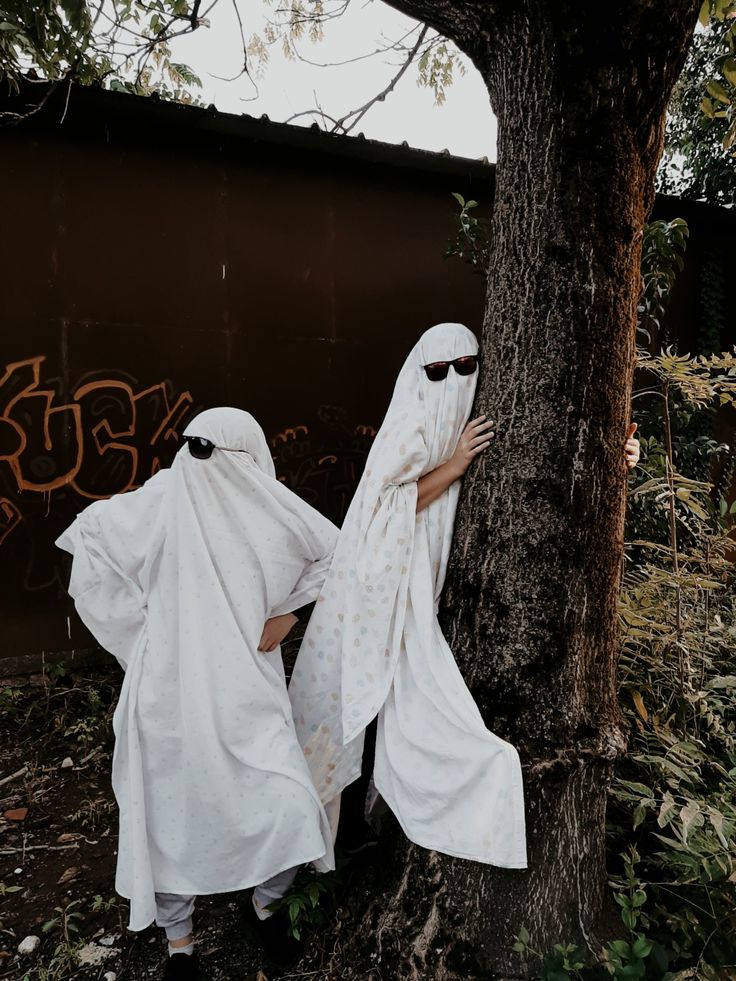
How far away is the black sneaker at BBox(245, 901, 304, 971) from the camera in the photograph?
84.9 inches

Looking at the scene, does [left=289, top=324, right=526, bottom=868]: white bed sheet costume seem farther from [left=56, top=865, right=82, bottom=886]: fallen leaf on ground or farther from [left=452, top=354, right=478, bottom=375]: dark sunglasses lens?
[left=56, top=865, right=82, bottom=886]: fallen leaf on ground

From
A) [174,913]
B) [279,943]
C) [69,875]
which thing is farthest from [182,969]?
[69,875]

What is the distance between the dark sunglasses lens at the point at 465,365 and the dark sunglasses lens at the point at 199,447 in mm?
781

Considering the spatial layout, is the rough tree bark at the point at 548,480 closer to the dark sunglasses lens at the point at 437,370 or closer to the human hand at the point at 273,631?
the dark sunglasses lens at the point at 437,370

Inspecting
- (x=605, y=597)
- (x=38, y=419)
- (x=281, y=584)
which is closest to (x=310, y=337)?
(x=38, y=419)

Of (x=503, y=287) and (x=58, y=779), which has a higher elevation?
(x=503, y=287)

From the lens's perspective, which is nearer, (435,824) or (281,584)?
(435,824)

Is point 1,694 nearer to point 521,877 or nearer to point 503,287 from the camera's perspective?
point 521,877

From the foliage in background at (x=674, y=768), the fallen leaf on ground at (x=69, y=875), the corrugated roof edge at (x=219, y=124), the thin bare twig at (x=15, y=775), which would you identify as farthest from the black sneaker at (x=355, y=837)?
the corrugated roof edge at (x=219, y=124)

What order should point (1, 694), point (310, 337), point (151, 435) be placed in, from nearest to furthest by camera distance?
point (1, 694), point (151, 435), point (310, 337)

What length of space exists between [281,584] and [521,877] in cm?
110

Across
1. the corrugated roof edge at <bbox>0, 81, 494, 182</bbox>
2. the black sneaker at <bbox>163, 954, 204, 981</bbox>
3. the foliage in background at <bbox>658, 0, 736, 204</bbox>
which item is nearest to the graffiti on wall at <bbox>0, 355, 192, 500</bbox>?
the corrugated roof edge at <bbox>0, 81, 494, 182</bbox>

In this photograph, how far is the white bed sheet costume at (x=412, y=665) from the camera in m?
1.87

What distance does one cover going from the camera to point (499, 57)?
6.46 feet
